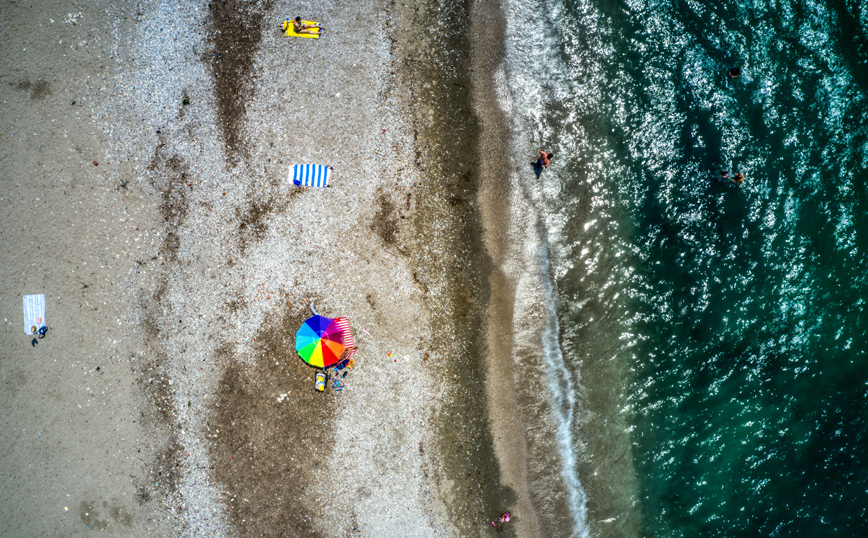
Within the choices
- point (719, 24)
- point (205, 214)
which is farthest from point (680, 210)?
point (205, 214)

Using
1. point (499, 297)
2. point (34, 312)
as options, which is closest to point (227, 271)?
point (34, 312)

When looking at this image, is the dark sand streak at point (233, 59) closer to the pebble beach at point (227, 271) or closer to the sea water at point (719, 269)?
the pebble beach at point (227, 271)

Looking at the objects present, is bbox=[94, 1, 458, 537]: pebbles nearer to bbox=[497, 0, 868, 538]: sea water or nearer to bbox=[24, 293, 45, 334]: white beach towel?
bbox=[24, 293, 45, 334]: white beach towel

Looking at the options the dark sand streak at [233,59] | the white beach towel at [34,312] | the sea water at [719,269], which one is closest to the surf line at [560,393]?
the sea water at [719,269]

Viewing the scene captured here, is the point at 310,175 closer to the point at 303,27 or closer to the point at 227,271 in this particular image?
the point at 227,271

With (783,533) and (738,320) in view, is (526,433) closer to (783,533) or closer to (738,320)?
(738,320)

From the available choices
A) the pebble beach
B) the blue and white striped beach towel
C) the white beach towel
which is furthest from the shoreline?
the white beach towel
